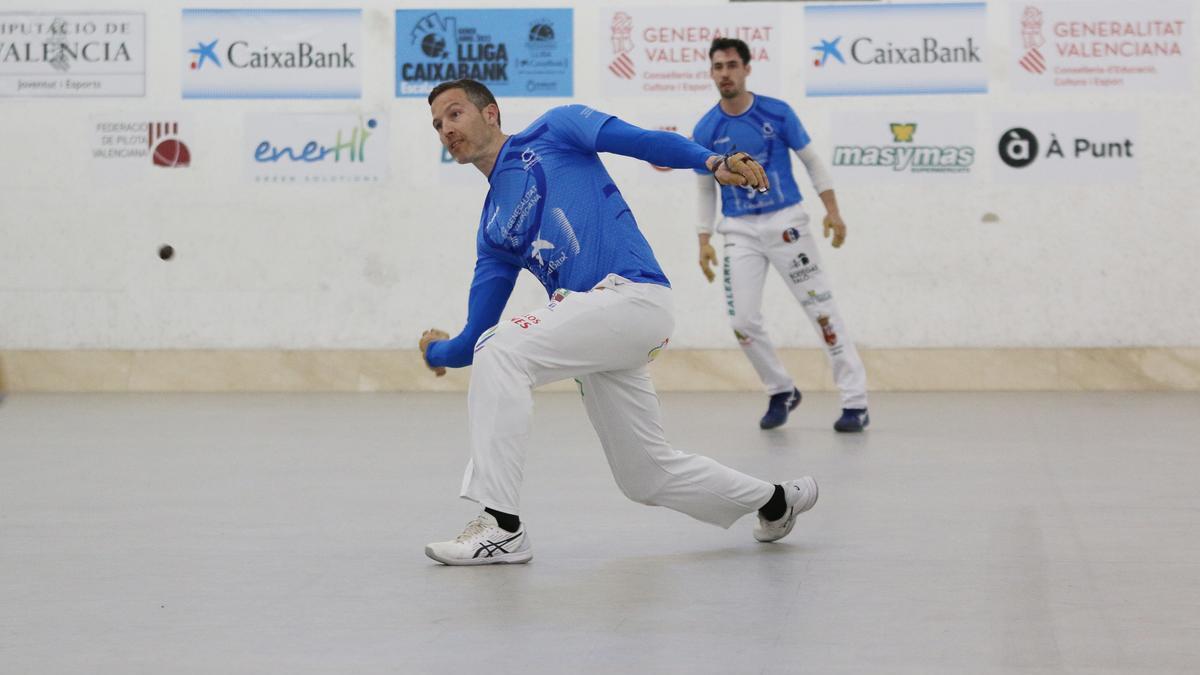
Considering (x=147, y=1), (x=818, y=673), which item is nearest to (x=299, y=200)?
(x=147, y=1)

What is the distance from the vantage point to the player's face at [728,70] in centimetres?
812

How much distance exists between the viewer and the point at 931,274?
1086 cm

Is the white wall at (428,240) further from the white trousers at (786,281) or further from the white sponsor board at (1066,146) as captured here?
the white trousers at (786,281)

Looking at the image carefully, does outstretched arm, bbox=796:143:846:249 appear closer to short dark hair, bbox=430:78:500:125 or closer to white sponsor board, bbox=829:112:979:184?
white sponsor board, bbox=829:112:979:184

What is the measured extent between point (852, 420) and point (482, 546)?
4.15 metres

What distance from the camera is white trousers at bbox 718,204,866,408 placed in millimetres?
8188

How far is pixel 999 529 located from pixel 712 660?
2010 millimetres

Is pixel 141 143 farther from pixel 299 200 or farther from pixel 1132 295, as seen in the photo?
pixel 1132 295

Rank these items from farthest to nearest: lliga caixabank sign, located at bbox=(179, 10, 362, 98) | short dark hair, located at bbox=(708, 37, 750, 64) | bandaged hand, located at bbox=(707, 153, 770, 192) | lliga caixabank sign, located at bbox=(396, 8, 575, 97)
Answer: lliga caixabank sign, located at bbox=(179, 10, 362, 98) → lliga caixabank sign, located at bbox=(396, 8, 575, 97) → short dark hair, located at bbox=(708, 37, 750, 64) → bandaged hand, located at bbox=(707, 153, 770, 192)

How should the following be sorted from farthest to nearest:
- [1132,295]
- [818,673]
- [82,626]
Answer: [1132,295], [82,626], [818,673]

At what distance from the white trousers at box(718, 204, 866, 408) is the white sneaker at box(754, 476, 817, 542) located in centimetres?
350

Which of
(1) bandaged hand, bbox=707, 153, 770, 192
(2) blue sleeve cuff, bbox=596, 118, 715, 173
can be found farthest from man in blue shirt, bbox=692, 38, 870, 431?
(1) bandaged hand, bbox=707, 153, 770, 192

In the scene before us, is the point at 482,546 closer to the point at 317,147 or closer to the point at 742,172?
the point at 742,172

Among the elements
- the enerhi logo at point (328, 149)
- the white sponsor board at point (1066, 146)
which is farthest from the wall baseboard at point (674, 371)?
the enerhi logo at point (328, 149)
